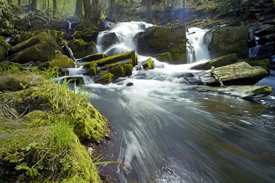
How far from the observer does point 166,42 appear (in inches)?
→ 618

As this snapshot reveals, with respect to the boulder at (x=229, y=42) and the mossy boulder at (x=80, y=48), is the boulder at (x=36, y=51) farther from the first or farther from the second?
the boulder at (x=229, y=42)

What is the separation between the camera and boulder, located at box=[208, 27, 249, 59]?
13.7 meters

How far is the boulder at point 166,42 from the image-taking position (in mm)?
14922

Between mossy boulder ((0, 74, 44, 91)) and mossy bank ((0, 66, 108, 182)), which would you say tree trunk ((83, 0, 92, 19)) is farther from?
mossy bank ((0, 66, 108, 182))

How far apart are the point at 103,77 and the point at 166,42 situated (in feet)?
29.9

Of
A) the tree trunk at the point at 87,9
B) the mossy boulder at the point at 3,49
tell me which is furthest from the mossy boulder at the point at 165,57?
the tree trunk at the point at 87,9

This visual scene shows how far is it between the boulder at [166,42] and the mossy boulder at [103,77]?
745 cm

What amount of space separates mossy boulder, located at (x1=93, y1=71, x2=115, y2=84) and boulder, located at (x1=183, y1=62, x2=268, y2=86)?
5.59 meters

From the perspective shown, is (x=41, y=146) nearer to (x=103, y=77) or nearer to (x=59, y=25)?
(x=103, y=77)

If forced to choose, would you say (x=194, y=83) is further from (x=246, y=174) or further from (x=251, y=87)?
(x=246, y=174)

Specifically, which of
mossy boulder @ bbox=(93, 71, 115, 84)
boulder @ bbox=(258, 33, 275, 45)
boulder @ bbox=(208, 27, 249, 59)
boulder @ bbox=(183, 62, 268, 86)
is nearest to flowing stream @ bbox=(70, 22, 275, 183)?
boulder @ bbox=(183, 62, 268, 86)

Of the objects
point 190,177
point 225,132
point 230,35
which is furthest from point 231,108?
point 230,35

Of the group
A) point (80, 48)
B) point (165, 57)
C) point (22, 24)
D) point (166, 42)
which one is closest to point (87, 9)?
point (22, 24)

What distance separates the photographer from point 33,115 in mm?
2084
